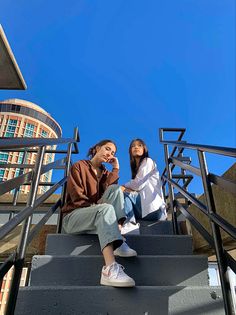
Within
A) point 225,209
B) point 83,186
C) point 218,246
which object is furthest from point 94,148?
point 218,246

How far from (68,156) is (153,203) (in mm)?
1016

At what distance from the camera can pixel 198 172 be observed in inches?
58.5

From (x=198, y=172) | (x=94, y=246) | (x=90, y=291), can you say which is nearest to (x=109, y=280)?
(x=90, y=291)

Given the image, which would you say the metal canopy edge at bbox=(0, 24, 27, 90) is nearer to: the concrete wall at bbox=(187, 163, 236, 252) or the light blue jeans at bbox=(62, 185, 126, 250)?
the light blue jeans at bbox=(62, 185, 126, 250)

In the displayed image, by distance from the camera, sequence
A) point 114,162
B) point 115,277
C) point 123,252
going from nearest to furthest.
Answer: point 115,277 < point 123,252 < point 114,162

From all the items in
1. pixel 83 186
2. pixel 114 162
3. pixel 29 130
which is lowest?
pixel 83 186

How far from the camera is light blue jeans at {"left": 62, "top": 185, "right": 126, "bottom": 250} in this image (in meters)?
1.51

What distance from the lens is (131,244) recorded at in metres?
1.82

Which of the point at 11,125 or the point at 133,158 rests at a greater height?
the point at 11,125

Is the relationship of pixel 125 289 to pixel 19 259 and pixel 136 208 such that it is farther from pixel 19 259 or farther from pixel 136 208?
pixel 136 208

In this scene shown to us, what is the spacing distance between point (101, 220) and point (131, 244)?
15.4 inches

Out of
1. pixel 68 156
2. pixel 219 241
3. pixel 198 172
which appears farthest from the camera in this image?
pixel 68 156

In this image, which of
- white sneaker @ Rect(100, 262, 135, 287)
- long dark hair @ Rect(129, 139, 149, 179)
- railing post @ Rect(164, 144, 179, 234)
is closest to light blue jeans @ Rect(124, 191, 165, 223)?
railing post @ Rect(164, 144, 179, 234)

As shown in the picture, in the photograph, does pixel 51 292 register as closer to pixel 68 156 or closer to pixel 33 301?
pixel 33 301
